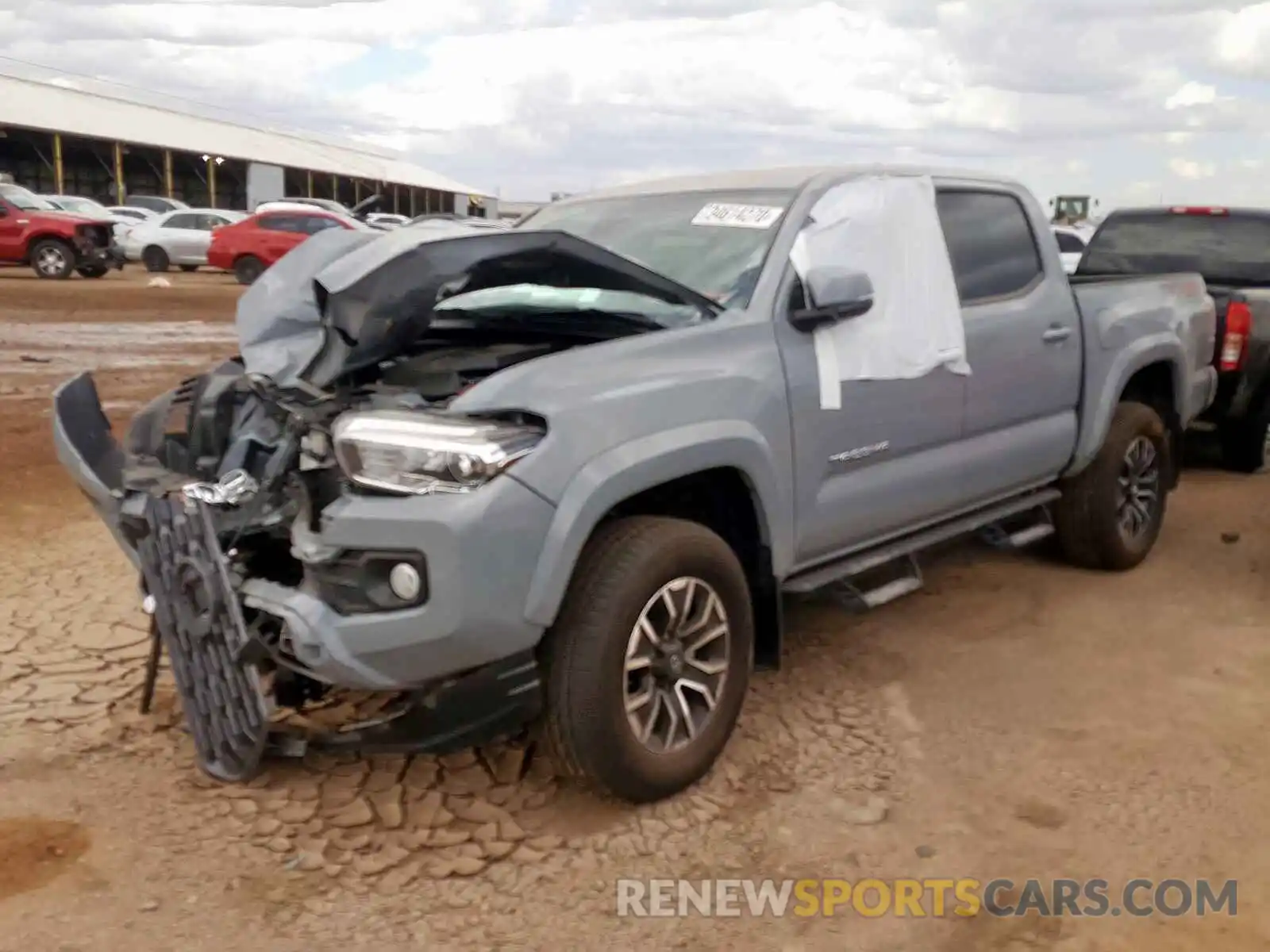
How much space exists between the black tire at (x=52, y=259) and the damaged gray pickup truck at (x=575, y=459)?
19415mm

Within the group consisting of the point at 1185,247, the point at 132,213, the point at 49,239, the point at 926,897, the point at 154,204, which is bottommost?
the point at 926,897

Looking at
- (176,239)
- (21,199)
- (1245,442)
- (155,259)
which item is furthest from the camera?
(155,259)

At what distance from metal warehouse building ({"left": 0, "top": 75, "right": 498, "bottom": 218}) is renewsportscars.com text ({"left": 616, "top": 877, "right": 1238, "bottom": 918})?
126 ft

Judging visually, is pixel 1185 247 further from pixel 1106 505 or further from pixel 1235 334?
pixel 1106 505

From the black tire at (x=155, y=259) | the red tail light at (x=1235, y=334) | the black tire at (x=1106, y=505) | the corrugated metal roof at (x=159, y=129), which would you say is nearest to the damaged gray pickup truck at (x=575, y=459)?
the black tire at (x=1106, y=505)

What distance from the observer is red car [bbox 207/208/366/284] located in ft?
72.2

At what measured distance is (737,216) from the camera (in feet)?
13.8

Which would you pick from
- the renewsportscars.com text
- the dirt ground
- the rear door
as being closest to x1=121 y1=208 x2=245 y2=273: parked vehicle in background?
the dirt ground

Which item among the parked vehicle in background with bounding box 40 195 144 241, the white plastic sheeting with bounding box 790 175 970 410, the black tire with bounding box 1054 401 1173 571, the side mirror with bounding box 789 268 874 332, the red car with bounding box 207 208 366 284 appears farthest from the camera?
the parked vehicle in background with bounding box 40 195 144 241

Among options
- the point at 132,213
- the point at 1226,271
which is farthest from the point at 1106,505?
the point at 132,213

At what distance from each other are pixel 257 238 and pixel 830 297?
2040 centimetres

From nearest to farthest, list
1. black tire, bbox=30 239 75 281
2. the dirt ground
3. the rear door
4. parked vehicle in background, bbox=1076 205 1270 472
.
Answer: the dirt ground
the rear door
parked vehicle in background, bbox=1076 205 1270 472
black tire, bbox=30 239 75 281

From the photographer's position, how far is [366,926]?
9.50ft

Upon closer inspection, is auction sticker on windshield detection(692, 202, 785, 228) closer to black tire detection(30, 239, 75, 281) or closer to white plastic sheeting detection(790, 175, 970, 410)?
white plastic sheeting detection(790, 175, 970, 410)
